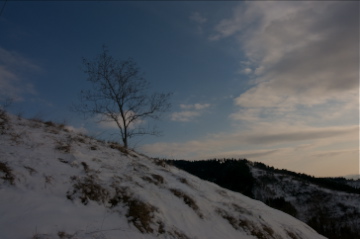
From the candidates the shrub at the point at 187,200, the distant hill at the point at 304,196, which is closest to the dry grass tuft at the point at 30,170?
the shrub at the point at 187,200

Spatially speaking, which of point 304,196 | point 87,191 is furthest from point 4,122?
point 304,196

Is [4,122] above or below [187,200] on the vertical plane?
above

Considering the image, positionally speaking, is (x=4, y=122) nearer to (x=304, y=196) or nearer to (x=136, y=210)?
(x=136, y=210)

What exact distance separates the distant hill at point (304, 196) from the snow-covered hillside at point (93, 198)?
43.7 m

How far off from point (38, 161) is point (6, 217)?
232 centimetres

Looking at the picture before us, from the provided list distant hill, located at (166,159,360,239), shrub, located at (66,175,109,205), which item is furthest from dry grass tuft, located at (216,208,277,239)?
distant hill, located at (166,159,360,239)

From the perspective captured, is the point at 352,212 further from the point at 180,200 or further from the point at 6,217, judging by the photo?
the point at 6,217

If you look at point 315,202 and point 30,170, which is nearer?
point 30,170

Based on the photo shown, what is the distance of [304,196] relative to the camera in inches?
2992

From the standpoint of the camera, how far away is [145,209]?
6.49 m

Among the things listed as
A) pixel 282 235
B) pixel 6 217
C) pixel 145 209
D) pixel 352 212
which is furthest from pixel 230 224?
pixel 352 212

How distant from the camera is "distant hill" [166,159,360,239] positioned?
2426 inches

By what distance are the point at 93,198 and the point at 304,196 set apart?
262 feet

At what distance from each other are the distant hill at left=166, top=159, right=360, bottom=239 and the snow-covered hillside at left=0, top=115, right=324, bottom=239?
43703 mm
